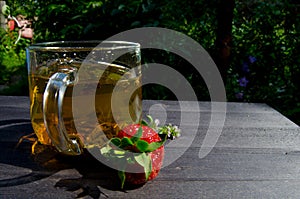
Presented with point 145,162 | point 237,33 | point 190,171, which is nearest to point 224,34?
point 237,33

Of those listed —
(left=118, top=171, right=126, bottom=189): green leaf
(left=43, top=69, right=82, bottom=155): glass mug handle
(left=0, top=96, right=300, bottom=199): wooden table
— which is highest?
(left=43, top=69, right=82, bottom=155): glass mug handle

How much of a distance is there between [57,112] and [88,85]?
13 cm

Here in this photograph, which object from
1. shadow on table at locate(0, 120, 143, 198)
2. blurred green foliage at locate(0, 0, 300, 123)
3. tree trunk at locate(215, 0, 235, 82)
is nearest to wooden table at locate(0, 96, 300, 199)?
shadow on table at locate(0, 120, 143, 198)

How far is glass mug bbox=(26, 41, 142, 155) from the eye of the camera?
77cm

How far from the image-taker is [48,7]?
2.81 meters

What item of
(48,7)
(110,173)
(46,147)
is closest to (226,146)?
(110,173)

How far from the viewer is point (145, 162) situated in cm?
69

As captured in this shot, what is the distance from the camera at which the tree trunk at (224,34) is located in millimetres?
2320

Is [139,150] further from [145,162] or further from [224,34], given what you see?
[224,34]

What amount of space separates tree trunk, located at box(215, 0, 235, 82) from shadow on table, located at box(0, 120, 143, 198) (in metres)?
1.66

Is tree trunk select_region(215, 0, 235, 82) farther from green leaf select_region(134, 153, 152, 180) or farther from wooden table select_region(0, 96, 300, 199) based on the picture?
green leaf select_region(134, 153, 152, 180)

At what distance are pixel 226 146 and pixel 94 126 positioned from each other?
1.15 ft

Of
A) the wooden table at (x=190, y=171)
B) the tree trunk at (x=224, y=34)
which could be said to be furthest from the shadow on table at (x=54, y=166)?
the tree trunk at (x=224, y=34)

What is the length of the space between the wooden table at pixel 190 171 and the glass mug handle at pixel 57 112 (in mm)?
85
